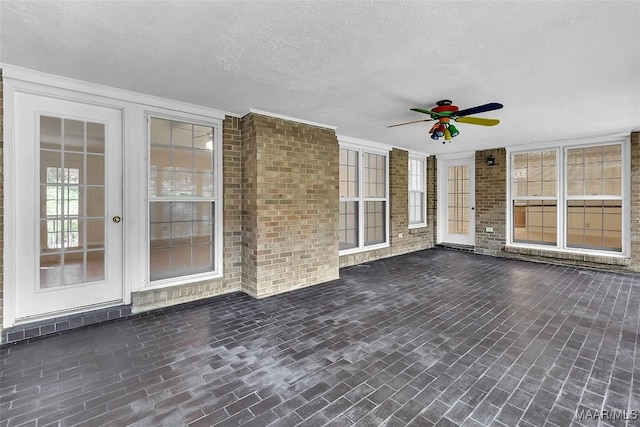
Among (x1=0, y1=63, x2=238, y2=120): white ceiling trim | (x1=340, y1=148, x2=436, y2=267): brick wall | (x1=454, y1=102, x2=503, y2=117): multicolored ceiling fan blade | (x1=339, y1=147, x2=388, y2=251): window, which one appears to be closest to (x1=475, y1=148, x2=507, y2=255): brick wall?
(x1=340, y1=148, x2=436, y2=267): brick wall

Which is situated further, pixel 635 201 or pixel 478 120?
pixel 635 201

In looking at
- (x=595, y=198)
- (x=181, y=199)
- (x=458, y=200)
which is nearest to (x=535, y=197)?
(x=595, y=198)

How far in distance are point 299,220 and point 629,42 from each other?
3.82 metres

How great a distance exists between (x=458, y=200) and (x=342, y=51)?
662 cm

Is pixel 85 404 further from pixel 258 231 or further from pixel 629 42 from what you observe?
pixel 629 42

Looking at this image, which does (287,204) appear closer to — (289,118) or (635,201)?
(289,118)

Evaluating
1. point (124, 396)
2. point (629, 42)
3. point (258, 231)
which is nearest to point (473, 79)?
point (629, 42)

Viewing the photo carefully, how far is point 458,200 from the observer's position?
8.09 m

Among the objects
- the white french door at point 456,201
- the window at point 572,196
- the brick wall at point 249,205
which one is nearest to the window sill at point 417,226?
the white french door at point 456,201

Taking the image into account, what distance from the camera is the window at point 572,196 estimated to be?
5.91m

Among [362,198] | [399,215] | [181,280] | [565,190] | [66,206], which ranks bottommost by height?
[181,280]

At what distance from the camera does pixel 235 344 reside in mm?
2863

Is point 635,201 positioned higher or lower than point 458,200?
lower

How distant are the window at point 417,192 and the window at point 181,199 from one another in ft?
17.1
